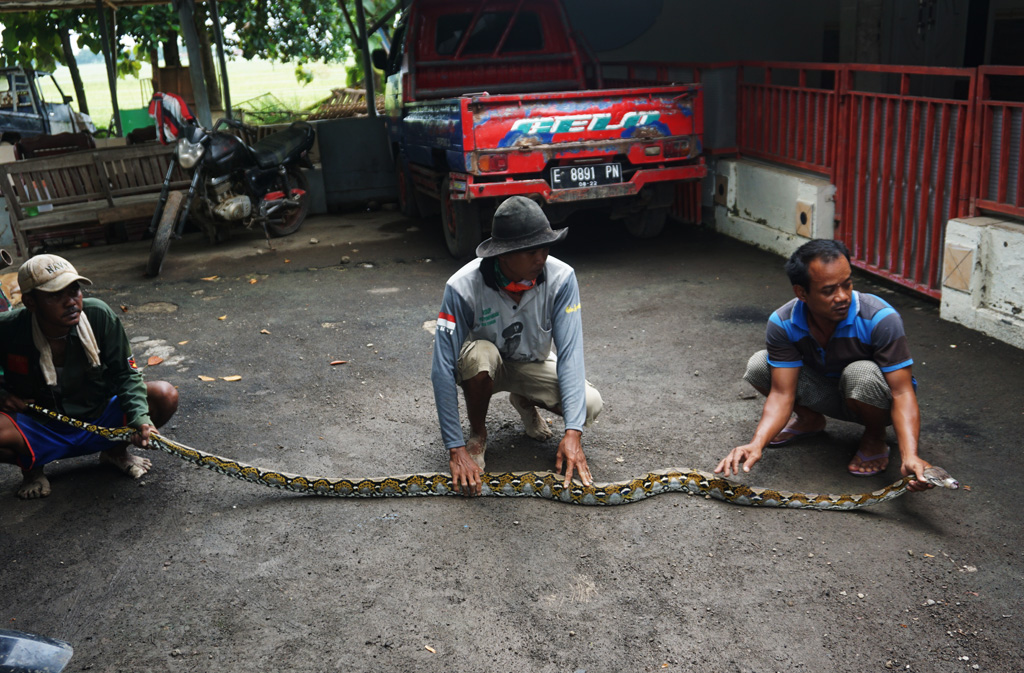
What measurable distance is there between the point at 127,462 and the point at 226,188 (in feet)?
20.3

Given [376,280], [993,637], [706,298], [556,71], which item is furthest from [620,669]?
[556,71]

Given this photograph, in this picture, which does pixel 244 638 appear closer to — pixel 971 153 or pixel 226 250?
pixel 971 153

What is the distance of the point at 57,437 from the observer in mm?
4086

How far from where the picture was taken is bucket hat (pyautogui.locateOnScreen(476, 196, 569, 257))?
3.63 meters

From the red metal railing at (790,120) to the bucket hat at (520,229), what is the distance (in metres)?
4.62

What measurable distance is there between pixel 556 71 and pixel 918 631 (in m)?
8.01

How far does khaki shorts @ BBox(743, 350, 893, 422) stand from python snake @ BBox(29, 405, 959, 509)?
399 millimetres

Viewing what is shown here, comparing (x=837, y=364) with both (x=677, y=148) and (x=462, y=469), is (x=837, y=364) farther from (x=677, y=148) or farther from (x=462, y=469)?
(x=677, y=148)

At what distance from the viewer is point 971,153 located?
5.84 metres

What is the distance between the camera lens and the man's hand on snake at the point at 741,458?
360 cm

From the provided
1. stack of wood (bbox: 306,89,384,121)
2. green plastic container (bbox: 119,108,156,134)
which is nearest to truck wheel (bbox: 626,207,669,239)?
stack of wood (bbox: 306,89,384,121)

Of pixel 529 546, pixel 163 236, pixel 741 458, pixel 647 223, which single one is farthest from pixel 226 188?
pixel 741 458

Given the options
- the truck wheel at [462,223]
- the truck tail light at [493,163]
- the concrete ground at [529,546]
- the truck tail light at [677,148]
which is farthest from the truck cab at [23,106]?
the truck tail light at [677,148]

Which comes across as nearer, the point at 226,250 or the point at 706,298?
the point at 706,298
